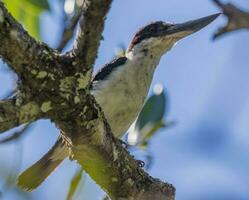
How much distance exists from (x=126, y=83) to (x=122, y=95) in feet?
0.39

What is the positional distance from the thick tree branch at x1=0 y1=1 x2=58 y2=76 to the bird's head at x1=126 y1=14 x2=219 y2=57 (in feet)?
8.19

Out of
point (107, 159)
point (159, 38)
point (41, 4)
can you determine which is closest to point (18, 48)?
point (107, 159)

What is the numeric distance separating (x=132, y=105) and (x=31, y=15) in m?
1.30

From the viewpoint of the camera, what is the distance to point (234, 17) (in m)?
1.01

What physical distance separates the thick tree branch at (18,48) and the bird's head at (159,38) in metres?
→ 2.49

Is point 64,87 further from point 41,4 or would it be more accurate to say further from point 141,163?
point 141,163

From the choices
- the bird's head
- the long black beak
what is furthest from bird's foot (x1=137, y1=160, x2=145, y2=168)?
the bird's head

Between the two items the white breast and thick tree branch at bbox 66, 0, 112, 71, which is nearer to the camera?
thick tree branch at bbox 66, 0, 112, 71

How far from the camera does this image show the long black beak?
4020 mm

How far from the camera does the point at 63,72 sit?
1976 mm

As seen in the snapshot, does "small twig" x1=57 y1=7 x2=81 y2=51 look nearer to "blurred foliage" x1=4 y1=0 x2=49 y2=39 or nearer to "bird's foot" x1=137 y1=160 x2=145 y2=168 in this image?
→ "blurred foliage" x1=4 y1=0 x2=49 y2=39

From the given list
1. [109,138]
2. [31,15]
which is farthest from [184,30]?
[109,138]

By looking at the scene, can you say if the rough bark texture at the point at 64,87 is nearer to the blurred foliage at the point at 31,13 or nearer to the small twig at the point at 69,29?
the blurred foliage at the point at 31,13

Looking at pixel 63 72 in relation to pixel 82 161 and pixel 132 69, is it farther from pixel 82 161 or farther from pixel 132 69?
pixel 132 69
